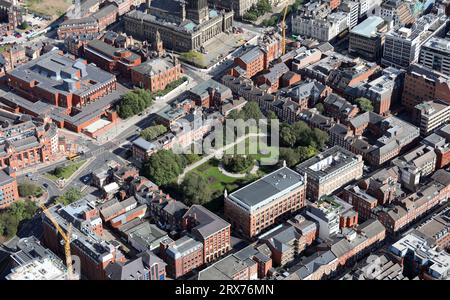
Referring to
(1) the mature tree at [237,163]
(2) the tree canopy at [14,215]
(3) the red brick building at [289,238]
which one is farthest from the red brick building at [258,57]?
(2) the tree canopy at [14,215]

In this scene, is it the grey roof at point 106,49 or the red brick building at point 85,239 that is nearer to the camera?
the red brick building at point 85,239

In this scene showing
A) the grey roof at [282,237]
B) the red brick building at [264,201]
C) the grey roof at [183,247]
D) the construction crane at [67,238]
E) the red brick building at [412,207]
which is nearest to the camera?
the construction crane at [67,238]

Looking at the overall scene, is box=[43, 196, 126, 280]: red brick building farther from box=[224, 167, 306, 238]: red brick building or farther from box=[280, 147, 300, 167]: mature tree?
box=[280, 147, 300, 167]: mature tree

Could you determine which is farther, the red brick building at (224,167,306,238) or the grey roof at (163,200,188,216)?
the grey roof at (163,200,188,216)

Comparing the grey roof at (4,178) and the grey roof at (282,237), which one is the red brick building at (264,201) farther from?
the grey roof at (4,178)

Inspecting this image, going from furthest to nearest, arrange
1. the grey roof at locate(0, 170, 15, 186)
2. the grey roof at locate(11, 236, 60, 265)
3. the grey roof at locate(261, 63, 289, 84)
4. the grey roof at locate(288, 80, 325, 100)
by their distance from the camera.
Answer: the grey roof at locate(261, 63, 289, 84) < the grey roof at locate(288, 80, 325, 100) < the grey roof at locate(0, 170, 15, 186) < the grey roof at locate(11, 236, 60, 265)

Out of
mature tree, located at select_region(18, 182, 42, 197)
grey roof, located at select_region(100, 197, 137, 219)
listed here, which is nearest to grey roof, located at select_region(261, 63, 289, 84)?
grey roof, located at select_region(100, 197, 137, 219)

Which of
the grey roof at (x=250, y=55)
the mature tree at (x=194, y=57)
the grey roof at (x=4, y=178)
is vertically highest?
the grey roof at (x=250, y=55)
